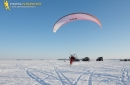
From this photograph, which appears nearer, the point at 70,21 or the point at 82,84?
the point at 82,84

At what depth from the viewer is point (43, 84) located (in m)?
6.33

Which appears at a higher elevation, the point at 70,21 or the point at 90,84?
the point at 70,21

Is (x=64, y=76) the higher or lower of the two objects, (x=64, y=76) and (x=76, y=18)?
the lower

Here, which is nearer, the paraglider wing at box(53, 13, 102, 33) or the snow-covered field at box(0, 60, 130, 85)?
the snow-covered field at box(0, 60, 130, 85)

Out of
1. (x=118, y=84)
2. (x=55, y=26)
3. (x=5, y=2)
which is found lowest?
(x=118, y=84)

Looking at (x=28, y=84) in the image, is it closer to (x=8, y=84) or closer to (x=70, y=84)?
(x=8, y=84)

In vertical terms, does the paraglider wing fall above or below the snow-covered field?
above

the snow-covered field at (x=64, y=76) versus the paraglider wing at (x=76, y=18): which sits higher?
the paraglider wing at (x=76, y=18)

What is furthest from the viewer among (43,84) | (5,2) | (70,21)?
(70,21)

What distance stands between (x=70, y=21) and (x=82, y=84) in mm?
8405

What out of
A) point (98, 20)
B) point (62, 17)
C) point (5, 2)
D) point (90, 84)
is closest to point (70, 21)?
point (62, 17)

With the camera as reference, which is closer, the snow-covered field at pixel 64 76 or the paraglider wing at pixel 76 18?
the snow-covered field at pixel 64 76

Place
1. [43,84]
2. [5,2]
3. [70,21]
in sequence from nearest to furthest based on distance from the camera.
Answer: [43,84] < [5,2] < [70,21]

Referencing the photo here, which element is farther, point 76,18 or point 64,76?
point 76,18
